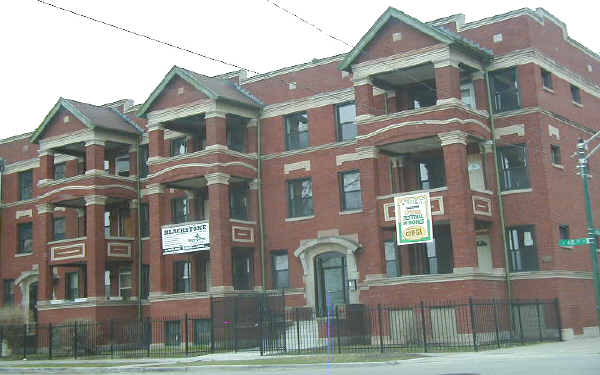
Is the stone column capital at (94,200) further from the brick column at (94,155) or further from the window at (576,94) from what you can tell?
the window at (576,94)

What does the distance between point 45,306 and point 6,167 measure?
12496 mm

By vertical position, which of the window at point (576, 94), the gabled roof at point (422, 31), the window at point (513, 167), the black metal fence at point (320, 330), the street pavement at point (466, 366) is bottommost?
the street pavement at point (466, 366)

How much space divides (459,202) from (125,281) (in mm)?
20851

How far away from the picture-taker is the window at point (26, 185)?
48031 millimetres

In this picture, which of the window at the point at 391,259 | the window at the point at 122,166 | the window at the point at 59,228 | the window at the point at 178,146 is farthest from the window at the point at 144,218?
the window at the point at 391,259

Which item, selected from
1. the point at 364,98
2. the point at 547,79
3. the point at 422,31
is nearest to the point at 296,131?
the point at 364,98

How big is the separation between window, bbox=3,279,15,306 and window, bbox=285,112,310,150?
20942 millimetres

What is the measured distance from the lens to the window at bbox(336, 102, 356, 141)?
35.8 metres

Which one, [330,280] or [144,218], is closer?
[330,280]

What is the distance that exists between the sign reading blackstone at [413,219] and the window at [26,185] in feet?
88.2

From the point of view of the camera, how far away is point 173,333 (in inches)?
1433

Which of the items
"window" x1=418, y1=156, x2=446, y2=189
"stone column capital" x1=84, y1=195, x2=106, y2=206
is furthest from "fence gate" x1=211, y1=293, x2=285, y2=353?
"stone column capital" x1=84, y1=195, x2=106, y2=206

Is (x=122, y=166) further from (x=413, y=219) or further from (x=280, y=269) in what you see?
(x=413, y=219)

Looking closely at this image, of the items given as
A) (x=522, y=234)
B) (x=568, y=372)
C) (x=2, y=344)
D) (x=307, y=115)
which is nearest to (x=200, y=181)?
(x=307, y=115)
